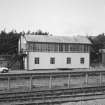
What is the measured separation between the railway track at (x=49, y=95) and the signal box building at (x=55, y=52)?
1787cm

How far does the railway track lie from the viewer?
10.4 meters

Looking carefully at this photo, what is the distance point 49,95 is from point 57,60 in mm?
19805

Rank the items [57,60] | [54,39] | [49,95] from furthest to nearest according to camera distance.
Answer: [54,39] < [57,60] < [49,95]

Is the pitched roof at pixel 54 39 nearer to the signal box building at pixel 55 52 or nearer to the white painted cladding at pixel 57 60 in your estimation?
the signal box building at pixel 55 52

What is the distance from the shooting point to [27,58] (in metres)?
29.8

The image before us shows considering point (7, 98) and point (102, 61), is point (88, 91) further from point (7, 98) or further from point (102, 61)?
point (102, 61)

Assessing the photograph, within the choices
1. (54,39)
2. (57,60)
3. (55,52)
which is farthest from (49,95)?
(54,39)

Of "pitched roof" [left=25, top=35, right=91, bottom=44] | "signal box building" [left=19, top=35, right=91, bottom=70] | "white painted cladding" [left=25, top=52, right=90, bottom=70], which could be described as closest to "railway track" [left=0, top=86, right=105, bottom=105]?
"white painted cladding" [left=25, top=52, right=90, bottom=70]

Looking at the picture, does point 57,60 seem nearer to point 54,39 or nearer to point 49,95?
point 54,39

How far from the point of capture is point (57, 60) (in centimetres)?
3144

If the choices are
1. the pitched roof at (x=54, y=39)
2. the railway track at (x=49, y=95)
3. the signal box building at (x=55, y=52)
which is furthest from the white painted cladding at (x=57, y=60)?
the railway track at (x=49, y=95)

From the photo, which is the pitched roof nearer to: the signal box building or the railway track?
the signal box building

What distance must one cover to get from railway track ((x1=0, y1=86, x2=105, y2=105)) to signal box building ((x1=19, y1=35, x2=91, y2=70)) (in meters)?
17.9

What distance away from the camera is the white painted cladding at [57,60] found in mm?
30027
